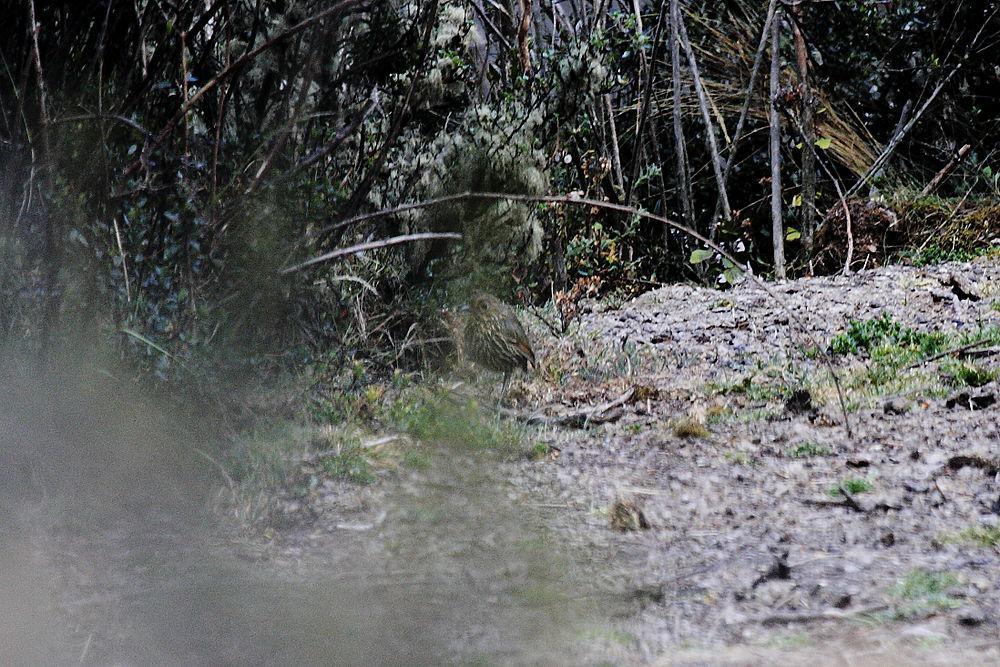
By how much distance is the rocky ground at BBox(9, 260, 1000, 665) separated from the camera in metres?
2.24

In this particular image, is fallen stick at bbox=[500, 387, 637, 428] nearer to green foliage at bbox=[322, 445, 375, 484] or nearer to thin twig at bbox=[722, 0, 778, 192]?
green foliage at bbox=[322, 445, 375, 484]

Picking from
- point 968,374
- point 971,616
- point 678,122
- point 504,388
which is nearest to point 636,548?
point 971,616

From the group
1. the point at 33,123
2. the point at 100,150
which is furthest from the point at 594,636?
the point at 33,123

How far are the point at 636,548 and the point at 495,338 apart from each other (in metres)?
1.68

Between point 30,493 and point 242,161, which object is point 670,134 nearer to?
point 242,161

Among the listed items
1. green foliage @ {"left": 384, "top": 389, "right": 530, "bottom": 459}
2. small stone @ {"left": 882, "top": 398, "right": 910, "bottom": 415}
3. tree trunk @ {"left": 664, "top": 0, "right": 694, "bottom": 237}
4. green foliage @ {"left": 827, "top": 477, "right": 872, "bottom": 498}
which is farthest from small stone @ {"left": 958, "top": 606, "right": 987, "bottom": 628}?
tree trunk @ {"left": 664, "top": 0, "right": 694, "bottom": 237}

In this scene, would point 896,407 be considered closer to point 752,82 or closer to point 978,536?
point 978,536

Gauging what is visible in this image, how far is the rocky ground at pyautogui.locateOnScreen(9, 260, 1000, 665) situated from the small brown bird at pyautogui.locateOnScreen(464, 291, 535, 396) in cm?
12

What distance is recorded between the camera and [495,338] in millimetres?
4461

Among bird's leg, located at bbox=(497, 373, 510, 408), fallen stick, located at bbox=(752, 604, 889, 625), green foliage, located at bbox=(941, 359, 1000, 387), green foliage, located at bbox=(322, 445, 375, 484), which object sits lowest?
fallen stick, located at bbox=(752, 604, 889, 625)

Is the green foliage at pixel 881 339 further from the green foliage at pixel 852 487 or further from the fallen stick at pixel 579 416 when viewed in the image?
the green foliage at pixel 852 487

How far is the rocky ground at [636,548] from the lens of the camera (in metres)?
2.24

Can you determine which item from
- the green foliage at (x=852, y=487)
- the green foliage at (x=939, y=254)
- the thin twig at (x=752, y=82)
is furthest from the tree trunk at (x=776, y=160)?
the green foliage at (x=852, y=487)

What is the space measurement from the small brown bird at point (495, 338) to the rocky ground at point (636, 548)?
0.38 ft
